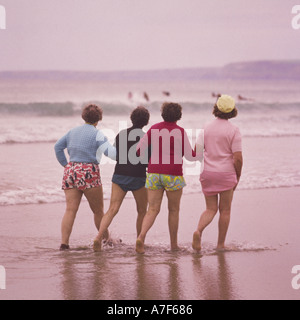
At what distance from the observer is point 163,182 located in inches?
217

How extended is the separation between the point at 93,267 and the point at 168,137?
1.31m

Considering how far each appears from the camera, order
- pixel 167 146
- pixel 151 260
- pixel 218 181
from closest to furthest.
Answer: pixel 151 260, pixel 167 146, pixel 218 181

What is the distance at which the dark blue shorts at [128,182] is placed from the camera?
221 inches

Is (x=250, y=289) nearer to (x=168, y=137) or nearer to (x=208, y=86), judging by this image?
(x=168, y=137)

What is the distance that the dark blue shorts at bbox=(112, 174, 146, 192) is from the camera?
18.4ft

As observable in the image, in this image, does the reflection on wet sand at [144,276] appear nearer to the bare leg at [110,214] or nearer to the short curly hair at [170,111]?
the bare leg at [110,214]

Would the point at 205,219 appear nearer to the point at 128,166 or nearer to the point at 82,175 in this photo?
the point at 128,166

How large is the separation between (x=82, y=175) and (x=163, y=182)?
2.41 ft

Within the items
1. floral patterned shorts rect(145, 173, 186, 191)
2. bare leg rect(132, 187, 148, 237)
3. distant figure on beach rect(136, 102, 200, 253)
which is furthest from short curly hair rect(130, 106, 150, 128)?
bare leg rect(132, 187, 148, 237)

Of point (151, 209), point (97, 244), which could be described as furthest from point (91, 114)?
point (97, 244)

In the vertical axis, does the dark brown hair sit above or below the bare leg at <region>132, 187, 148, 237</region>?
above

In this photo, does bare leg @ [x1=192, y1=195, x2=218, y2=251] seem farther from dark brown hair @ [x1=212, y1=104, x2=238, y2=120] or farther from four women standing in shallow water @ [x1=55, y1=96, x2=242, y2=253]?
dark brown hair @ [x1=212, y1=104, x2=238, y2=120]

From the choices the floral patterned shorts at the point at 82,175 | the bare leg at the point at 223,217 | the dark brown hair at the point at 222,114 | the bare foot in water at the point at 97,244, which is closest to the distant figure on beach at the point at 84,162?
the floral patterned shorts at the point at 82,175

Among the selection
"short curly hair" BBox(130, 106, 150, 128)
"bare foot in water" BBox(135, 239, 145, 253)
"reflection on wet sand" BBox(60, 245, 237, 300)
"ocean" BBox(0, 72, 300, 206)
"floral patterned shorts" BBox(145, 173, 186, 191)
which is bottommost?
"reflection on wet sand" BBox(60, 245, 237, 300)
